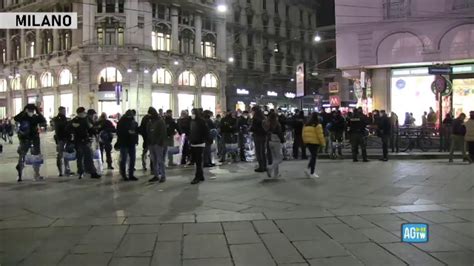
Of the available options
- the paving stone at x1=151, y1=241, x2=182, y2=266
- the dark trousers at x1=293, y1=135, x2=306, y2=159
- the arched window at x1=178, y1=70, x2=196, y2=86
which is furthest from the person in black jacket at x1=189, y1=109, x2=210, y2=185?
the arched window at x1=178, y1=70, x2=196, y2=86

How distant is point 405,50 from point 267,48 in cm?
4575

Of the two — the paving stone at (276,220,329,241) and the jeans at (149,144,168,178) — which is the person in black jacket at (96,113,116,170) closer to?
the jeans at (149,144,168,178)

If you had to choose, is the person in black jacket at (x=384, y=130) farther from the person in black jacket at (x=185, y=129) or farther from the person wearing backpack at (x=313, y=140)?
the person in black jacket at (x=185, y=129)

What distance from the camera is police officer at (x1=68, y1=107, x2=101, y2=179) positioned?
12330 mm

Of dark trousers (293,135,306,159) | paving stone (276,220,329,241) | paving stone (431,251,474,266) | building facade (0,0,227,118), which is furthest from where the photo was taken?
building facade (0,0,227,118)

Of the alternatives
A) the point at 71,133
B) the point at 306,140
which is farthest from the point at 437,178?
the point at 71,133

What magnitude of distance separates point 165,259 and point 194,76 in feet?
176

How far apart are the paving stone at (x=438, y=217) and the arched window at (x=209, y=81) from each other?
52.5 m

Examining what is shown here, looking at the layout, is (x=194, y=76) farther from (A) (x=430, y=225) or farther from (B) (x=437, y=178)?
(A) (x=430, y=225)

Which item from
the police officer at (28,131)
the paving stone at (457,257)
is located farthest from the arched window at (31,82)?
the paving stone at (457,257)

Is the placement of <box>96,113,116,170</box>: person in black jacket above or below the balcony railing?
below

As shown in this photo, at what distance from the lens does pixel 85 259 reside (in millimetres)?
5586

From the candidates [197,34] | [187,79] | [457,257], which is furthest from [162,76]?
[457,257]

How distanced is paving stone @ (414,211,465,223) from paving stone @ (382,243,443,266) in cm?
165
